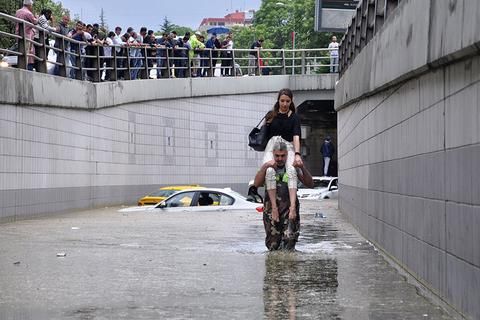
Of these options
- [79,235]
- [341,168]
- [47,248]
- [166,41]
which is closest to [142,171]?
[166,41]

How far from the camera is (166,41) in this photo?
31.1 m

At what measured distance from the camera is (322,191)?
34.0 m

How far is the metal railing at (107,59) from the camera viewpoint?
1948cm

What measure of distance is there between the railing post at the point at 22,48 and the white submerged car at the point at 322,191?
15848mm

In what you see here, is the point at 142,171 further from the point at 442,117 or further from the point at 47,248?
the point at 442,117

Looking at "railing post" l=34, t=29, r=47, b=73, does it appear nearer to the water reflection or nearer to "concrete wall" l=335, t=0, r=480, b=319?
"concrete wall" l=335, t=0, r=480, b=319

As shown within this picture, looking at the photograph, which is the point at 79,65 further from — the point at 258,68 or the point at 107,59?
the point at 258,68

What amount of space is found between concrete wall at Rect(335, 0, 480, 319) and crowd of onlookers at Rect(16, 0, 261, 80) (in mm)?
10521

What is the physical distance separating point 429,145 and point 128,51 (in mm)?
20352

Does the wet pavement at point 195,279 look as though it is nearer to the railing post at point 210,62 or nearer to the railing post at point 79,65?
the railing post at point 79,65

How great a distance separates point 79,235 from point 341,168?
27.1 ft

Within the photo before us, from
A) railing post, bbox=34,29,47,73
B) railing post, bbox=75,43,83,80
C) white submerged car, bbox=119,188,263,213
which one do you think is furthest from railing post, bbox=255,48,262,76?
railing post, bbox=34,29,47,73

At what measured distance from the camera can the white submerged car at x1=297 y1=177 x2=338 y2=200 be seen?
1322 inches

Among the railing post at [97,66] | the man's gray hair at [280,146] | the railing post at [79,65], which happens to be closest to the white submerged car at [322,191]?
the railing post at [97,66]
